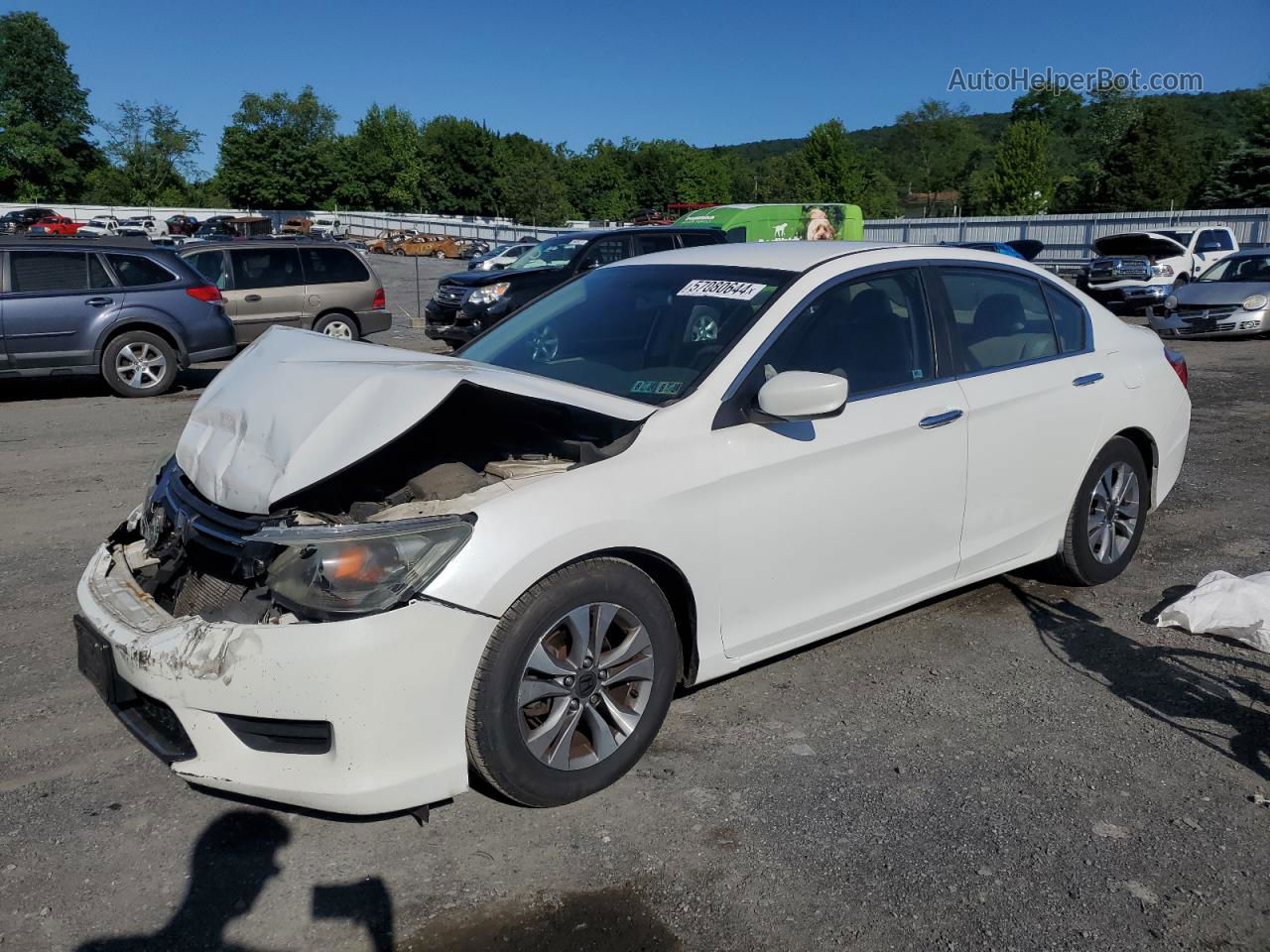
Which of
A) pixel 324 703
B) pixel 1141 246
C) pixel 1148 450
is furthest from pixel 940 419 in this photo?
pixel 1141 246

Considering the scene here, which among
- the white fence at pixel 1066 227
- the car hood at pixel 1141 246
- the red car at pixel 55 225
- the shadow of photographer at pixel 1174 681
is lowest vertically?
the shadow of photographer at pixel 1174 681

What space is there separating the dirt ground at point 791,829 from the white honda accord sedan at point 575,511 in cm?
26

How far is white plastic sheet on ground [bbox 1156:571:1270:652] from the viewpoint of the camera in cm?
456

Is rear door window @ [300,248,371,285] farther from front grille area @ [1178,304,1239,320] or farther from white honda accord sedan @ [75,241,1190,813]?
front grille area @ [1178,304,1239,320]

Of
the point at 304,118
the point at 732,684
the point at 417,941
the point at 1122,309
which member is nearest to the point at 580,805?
the point at 417,941

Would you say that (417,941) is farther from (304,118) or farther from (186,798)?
(304,118)

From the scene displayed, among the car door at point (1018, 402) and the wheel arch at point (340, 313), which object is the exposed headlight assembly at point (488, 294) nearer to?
the wheel arch at point (340, 313)

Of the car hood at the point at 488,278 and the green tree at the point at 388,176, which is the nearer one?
the car hood at the point at 488,278

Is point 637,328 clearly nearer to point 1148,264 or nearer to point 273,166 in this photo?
point 1148,264

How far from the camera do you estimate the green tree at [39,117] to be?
92125 millimetres

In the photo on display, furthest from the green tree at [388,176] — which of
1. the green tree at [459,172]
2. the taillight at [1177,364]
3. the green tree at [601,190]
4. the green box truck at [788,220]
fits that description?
the taillight at [1177,364]

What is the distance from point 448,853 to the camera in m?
3.04

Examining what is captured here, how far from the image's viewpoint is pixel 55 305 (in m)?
11.2

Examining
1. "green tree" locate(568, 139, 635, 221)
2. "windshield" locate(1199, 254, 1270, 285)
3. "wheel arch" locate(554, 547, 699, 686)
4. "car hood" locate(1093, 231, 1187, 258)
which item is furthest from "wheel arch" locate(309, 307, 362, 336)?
"green tree" locate(568, 139, 635, 221)
